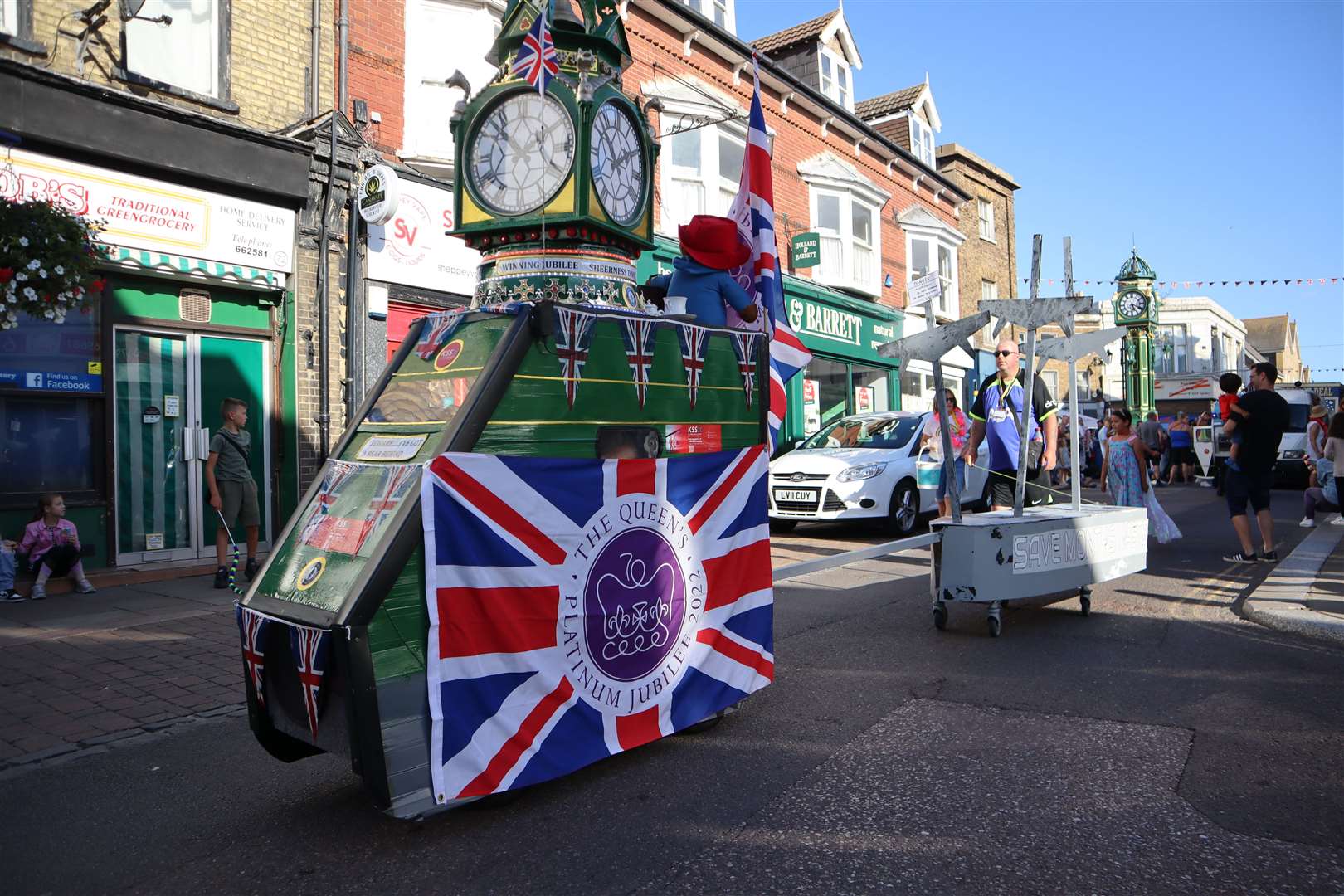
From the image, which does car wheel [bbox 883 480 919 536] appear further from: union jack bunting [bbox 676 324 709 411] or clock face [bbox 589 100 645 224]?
union jack bunting [bbox 676 324 709 411]

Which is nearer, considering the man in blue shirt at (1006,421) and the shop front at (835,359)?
the man in blue shirt at (1006,421)

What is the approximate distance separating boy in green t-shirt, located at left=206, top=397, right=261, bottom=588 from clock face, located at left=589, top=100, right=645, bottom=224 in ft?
17.5

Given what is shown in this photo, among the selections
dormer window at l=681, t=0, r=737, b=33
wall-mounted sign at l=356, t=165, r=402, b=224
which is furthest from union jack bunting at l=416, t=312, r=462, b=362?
dormer window at l=681, t=0, r=737, b=33

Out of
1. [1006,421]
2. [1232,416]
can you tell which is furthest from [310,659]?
[1232,416]

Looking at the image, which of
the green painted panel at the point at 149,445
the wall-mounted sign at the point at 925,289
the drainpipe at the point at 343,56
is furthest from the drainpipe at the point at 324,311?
the wall-mounted sign at the point at 925,289

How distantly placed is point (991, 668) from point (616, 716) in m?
2.62

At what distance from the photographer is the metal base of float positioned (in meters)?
5.89

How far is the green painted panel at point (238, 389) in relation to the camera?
9828 millimetres

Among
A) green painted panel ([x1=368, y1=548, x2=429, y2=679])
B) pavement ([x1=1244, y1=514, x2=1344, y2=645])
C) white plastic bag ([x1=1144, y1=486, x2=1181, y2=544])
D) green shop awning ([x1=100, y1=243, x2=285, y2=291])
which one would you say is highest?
green shop awning ([x1=100, y1=243, x2=285, y2=291])

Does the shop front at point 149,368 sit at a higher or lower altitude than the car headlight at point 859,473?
higher

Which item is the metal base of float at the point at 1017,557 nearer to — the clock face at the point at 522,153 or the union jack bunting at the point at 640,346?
the union jack bunting at the point at 640,346

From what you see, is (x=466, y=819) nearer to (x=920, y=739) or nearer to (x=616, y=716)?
(x=616, y=716)

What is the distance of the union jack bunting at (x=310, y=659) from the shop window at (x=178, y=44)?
8.34m

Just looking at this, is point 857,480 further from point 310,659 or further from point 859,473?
point 310,659
